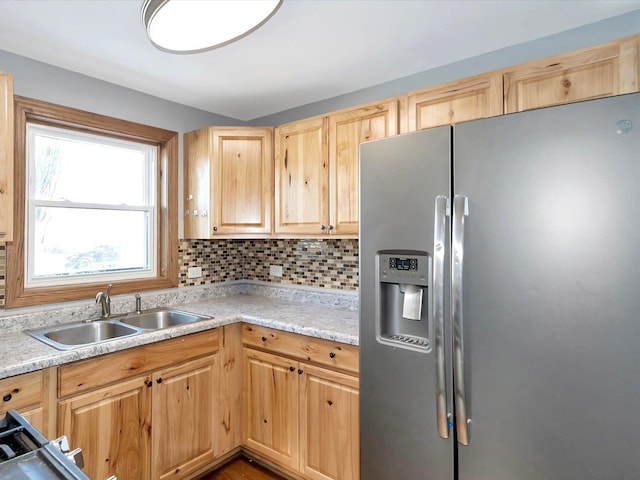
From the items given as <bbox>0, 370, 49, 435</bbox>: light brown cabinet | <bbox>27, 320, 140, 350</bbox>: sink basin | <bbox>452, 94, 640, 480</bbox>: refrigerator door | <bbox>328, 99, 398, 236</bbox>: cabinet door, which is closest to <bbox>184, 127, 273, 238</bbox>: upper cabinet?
<bbox>328, 99, 398, 236</bbox>: cabinet door

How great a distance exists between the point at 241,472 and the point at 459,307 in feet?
5.81

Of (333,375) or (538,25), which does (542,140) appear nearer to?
(538,25)

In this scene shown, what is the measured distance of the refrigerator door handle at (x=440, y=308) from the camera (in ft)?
4.25

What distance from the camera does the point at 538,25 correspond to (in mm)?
1719

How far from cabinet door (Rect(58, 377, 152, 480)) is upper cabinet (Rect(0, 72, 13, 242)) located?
2.70 ft

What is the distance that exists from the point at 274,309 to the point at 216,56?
1.54 m

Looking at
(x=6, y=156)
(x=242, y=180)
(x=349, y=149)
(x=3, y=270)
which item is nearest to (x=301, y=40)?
(x=349, y=149)

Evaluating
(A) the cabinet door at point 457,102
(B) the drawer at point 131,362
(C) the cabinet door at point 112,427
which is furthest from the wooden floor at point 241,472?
(A) the cabinet door at point 457,102

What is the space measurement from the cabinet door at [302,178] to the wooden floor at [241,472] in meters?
1.45

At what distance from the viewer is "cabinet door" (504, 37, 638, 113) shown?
4.56 feet

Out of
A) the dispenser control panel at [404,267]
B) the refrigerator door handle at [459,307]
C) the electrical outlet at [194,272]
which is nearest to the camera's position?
the refrigerator door handle at [459,307]

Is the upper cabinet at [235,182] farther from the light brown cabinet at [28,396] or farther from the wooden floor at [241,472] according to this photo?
the wooden floor at [241,472]

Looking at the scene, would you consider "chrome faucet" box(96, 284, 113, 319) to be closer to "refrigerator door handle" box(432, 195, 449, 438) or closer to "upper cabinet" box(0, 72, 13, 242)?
"upper cabinet" box(0, 72, 13, 242)

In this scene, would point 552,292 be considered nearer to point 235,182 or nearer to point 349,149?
point 349,149
